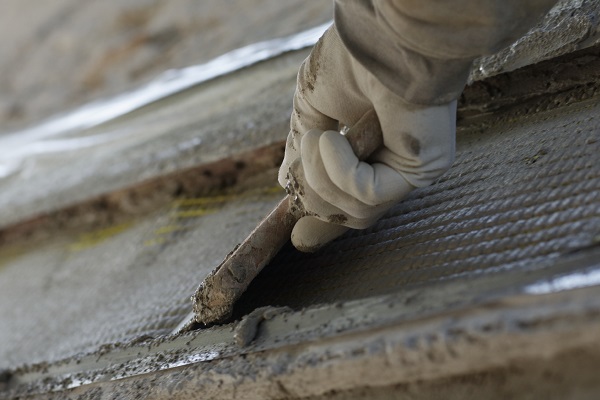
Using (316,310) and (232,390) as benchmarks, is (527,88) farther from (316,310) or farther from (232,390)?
(232,390)

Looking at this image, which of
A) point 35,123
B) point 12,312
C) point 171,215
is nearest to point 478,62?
point 171,215

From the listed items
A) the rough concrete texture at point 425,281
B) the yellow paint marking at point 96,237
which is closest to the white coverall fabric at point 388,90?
the rough concrete texture at point 425,281

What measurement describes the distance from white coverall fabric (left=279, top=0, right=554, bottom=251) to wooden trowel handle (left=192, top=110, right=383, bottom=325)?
72mm

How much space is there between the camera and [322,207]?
2.87 feet

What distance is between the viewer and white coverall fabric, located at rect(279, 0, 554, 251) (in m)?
0.70

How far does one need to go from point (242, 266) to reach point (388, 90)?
36 centimetres

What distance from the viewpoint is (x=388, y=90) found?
779mm

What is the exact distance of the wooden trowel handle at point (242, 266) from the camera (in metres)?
0.98

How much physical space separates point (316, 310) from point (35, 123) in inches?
103

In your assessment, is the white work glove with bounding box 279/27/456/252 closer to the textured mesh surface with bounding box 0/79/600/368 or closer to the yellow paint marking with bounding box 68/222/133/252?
the textured mesh surface with bounding box 0/79/600/368

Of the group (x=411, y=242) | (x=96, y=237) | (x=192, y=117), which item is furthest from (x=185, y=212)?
(x=411, y=242)

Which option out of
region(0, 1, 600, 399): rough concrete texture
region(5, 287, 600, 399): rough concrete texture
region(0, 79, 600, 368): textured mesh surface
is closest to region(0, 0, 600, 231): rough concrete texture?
region(0, 1, 600, 399): rough concrete texture

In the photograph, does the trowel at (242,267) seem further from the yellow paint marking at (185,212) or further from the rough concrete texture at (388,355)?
the yellow paint marking at (185,212)

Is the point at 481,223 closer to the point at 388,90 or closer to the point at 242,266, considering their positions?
the point at 388,90
